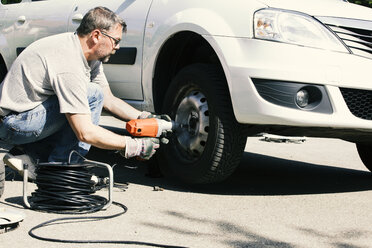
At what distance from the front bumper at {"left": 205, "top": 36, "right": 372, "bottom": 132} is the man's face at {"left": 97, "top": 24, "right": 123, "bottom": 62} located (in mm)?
705

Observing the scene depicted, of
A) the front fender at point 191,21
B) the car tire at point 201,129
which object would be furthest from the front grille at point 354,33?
the car tire at point 201,129

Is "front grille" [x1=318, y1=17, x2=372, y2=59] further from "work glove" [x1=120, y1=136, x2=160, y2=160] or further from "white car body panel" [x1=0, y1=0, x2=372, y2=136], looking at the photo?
"work glove" [x1=120, y1=136, x2=160, y2=160]

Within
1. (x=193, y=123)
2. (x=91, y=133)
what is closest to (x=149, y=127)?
(x=91, y=133)

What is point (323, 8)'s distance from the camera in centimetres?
410

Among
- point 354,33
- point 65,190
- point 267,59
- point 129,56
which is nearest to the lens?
point 65,190

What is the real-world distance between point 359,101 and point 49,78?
186 centimetres

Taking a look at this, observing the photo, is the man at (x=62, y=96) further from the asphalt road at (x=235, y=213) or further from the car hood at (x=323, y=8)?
the car hood at (x=323, y=8)

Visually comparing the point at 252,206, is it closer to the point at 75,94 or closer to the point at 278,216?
the point at 278,216

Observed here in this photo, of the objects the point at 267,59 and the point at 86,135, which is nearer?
the point at 86,135

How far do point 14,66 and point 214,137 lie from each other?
1.31 meters

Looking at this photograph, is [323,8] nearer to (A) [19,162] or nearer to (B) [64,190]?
(B) [64,190]

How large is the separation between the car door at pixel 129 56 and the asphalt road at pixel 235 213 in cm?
64

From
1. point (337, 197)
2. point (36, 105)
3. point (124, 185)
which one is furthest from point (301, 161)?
point (36, 105)

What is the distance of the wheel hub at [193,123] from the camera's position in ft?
13.7
